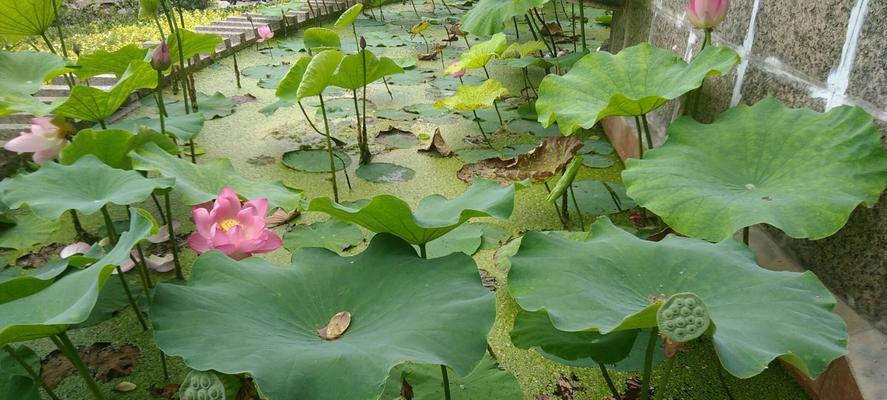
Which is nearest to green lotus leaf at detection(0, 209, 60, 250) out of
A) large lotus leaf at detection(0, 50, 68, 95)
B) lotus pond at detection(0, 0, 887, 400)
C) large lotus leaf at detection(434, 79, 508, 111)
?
lotus pond at detection(0, 0, 887, 400)

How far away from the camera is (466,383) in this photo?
99cm

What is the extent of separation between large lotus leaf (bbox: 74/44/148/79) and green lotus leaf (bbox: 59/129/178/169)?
562 mm

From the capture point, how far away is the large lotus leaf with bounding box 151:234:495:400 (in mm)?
657

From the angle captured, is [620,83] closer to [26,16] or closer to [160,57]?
[160,57]

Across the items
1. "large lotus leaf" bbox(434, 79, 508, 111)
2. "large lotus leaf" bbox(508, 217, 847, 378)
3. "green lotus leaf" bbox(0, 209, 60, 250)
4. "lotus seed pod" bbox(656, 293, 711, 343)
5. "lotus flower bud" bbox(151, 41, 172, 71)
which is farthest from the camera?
"large lotus leaf" bbox(434, 79, 508, 111)

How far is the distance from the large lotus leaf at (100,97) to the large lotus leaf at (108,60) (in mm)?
295

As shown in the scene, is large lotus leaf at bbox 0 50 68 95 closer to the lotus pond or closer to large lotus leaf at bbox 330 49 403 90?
the lotus pond

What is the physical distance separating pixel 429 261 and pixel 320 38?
1897 millimetres

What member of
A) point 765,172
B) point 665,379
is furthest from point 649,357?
point 765,172

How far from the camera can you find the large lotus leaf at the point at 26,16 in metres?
1.69

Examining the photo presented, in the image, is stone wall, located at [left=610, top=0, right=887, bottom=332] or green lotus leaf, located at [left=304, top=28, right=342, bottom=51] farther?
green lotus leaf, located at [left=304, top=28, right=342, bottom=51]

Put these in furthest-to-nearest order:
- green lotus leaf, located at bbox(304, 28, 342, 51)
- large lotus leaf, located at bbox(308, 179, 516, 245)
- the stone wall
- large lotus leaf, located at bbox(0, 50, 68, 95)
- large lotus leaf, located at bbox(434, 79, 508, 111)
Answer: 1. green lotus leaf, located at bbox(304, 28, 342, 51)
2. large lotus leaf, located at bbox(434, 79, 508, 111)
3. large lotus leaf, located at bbox(0, 50, 68, 95)
4. the stone wall
5. large lotus leaf, located at bbox(308, 179, 516, 245)

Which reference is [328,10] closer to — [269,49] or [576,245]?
[269,49]

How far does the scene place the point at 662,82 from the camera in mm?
1409
